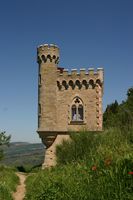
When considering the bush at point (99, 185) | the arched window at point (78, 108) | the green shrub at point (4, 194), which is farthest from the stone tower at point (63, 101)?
the bush at point (99, 185)

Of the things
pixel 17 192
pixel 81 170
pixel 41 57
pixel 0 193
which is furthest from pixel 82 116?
pixel 81 170

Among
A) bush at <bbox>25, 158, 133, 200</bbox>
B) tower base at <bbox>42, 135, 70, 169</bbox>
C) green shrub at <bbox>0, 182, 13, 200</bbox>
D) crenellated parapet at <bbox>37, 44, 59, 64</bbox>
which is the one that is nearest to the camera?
bush at <bbox>25, 158, 133, 200</bbox>

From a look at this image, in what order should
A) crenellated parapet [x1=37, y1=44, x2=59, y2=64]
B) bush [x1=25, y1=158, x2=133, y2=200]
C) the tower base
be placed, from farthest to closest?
crenellated parapet [x1=37, y1=44, x2=59, y2=64] → the tower base → bush [x1=25, y1=158, x2=133, y2=200]

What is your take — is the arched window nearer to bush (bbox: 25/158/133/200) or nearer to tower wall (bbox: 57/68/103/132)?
tower wall (bbox: 57/68/103/132)

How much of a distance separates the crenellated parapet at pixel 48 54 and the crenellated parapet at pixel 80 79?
1.53 m

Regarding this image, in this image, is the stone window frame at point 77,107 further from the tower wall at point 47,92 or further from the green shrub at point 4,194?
the green shrub at point 4,194

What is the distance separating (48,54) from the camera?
37500mm

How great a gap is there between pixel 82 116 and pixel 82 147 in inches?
359

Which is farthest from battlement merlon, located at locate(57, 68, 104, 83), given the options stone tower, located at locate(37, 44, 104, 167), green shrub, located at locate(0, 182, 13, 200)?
green shrub, located at locate(0, 182, 13, 200)

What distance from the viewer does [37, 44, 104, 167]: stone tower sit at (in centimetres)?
3650

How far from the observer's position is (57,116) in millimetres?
36844

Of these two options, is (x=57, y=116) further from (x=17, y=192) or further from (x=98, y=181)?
(x=98, y=181)

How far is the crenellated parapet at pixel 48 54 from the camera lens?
1475 inches

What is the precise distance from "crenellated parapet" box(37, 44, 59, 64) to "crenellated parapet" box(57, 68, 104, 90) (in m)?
1.53
